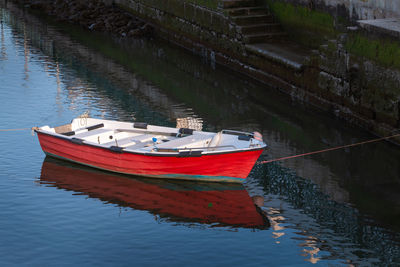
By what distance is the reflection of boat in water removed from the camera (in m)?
15.5

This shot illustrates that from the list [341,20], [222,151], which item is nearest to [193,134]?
[222,151]

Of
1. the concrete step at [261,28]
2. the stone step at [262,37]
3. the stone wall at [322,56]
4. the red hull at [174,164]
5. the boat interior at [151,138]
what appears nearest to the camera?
the red hull at [174,164]

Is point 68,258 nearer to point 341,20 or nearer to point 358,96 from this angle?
point 358,96

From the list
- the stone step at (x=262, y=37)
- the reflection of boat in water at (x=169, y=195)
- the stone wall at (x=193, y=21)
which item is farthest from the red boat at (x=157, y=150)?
the stone wall at (x=193, y=21)

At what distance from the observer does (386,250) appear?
14.0m

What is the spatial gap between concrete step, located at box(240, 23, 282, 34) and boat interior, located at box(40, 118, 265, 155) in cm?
880

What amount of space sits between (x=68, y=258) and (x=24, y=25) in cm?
2250

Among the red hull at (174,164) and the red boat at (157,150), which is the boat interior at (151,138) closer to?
the red boat at (157,150)

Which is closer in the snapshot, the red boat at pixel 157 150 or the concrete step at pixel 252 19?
the red boat at pixel 157 150

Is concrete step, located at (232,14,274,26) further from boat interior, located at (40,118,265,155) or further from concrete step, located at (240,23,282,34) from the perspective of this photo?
boat interior, located at (40,118,265,155)

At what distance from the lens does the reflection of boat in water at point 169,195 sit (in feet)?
50.8

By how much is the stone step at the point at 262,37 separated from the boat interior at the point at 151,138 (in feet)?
27.5

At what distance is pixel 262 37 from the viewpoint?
2647 cm

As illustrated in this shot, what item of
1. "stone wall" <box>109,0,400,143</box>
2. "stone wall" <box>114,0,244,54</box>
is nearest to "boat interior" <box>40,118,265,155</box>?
"stone wall" <box>109,0,400,143</box>
